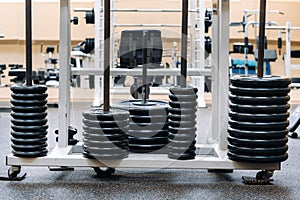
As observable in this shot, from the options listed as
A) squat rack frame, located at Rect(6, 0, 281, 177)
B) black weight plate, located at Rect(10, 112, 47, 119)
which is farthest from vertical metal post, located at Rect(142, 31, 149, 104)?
black weight plate, located at Rect(10, 112, 47, 119)

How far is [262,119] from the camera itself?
1852 millimetres

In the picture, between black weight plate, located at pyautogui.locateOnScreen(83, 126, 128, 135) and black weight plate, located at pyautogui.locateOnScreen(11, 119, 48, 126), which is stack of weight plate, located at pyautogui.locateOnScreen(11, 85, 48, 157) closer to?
black weight plate, located at pyautogui.locateOnScreen(11, 119, 48, 126)

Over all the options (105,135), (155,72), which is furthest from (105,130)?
(155,72)

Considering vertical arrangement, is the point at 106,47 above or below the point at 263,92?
above

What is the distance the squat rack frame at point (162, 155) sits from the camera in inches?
75.6

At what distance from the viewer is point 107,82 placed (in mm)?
1926

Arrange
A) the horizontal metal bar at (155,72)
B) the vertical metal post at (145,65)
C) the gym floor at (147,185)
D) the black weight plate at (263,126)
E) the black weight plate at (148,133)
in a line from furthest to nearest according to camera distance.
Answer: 1. the horizontal metal bar at (155,72)
2. the vertical metal post at (145,65)
3. the black weight plate at (148,133)
4. the black weight plate at (263,126)
5. the gym floor at (147,185)

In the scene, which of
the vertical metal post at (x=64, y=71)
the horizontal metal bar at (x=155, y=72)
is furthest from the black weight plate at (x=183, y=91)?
the horizontal metal bar at (x=155, y=72)

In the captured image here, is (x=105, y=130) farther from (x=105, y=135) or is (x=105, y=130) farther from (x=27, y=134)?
(x=27, y=134)

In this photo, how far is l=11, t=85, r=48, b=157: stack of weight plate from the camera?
1.93m

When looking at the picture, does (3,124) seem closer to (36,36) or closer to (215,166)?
(215,166)

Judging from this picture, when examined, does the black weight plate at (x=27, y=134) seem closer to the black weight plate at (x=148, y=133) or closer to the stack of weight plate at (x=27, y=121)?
the stack of weight plate at (x=27, y=121)

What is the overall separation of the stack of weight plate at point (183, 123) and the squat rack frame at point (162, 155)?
1.7 inches

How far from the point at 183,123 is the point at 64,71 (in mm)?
612
